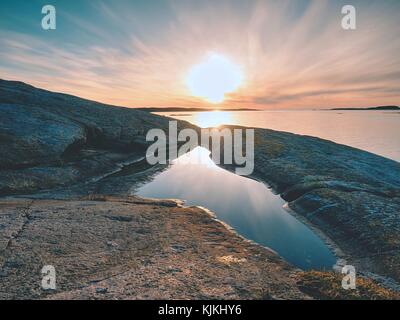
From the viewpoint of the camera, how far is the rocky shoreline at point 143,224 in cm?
1212

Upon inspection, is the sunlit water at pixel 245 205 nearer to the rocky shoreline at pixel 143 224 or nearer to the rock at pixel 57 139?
the rocky shoreline at pixel 143 224

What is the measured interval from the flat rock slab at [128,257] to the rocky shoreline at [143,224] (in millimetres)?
56

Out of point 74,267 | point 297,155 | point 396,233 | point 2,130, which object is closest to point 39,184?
point 2,130

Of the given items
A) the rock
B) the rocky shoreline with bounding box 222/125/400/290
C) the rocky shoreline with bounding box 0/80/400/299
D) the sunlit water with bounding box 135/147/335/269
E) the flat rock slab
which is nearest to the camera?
the flat rock slab

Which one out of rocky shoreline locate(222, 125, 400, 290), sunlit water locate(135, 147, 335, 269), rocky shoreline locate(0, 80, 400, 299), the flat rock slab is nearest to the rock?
rocky shoreline locate(0, 80, 400, 299)

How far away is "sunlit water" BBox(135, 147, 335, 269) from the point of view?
18.5m

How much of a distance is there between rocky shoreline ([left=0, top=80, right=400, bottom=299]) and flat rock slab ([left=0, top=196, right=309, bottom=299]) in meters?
0.06

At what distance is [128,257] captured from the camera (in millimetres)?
14211

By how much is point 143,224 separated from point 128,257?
4700 mm

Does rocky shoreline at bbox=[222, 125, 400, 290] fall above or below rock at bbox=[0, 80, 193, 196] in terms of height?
below

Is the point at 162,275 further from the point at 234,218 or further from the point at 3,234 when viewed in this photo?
the point at 234,218

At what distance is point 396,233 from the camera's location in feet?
63.5

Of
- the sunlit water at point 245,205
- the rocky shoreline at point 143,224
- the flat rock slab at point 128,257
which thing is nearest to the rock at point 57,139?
the rocky shoreline at point 143,224

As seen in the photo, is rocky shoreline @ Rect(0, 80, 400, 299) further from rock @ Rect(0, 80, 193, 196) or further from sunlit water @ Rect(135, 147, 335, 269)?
sunlit water @ Rect(135, 147, 335, 269)
